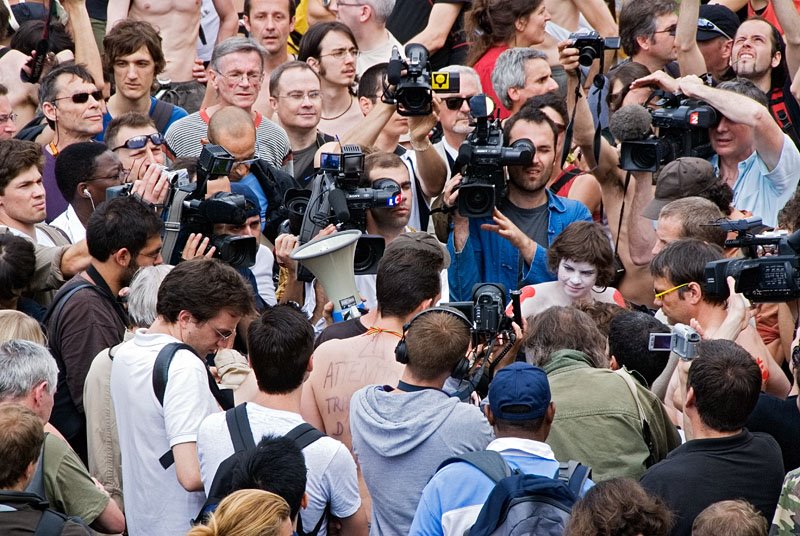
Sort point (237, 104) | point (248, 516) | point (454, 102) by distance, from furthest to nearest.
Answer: point (237, 104)
point (454, 102)
point (248, 516)

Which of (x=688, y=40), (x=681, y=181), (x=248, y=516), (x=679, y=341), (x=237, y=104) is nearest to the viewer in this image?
(x=248, y=516)

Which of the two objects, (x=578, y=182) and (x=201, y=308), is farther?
(x=578, y=182)

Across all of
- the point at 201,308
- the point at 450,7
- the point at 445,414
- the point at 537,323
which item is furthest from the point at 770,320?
the point at 450,7

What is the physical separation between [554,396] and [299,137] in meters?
3.93

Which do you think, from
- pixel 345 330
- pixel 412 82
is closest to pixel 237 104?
pixel 412 82

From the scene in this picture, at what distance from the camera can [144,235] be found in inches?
229

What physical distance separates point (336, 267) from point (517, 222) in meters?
1.32

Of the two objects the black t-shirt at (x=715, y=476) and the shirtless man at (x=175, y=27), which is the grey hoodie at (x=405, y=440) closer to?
the black t-shirt at (x=715, y=476)

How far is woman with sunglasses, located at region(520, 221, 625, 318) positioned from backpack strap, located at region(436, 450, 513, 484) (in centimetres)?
209

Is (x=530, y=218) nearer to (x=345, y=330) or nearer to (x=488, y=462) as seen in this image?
(x=345, y=330)

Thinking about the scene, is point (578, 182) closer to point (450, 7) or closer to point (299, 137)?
point (299, 137)

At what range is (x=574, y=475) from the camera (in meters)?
4.10

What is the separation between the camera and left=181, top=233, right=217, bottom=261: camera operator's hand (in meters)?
6.09

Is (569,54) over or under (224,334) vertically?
over
